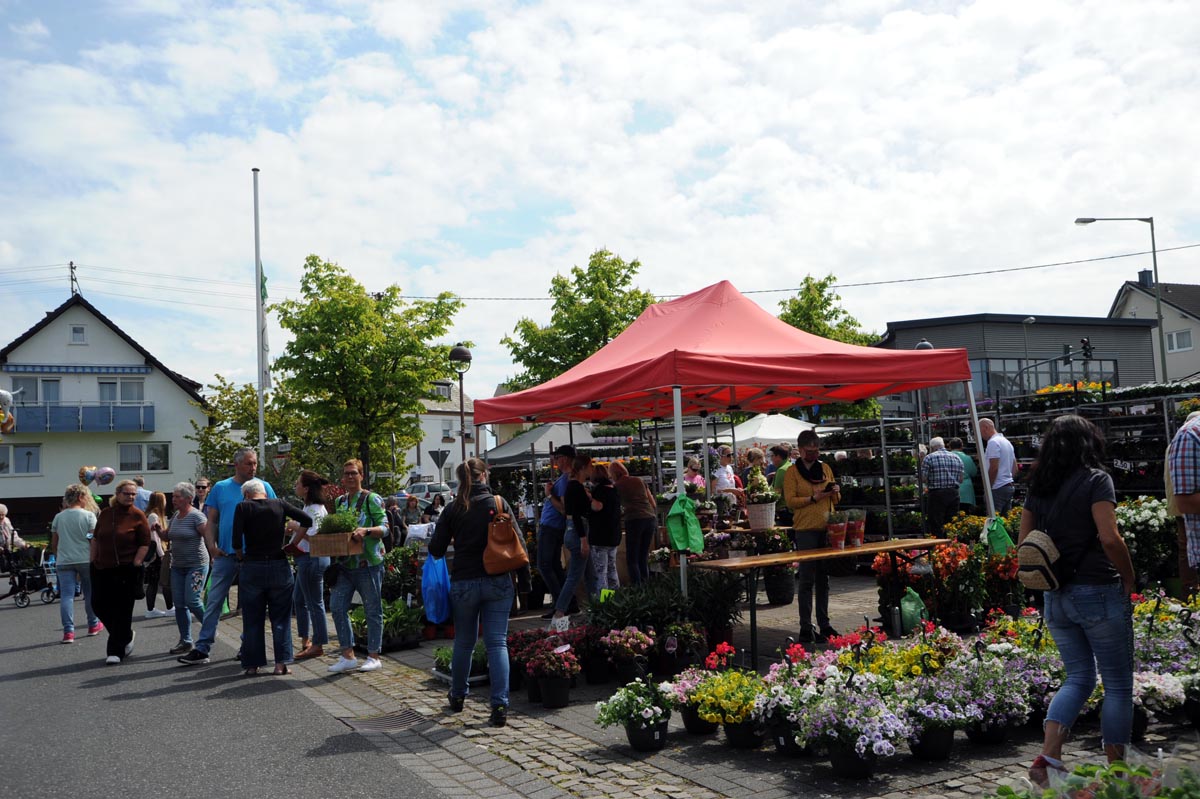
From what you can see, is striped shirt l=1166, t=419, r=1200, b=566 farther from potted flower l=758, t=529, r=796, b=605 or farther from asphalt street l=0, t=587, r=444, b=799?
potted flower l=758, t=529, r=796, b=605

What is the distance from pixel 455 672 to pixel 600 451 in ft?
45.0

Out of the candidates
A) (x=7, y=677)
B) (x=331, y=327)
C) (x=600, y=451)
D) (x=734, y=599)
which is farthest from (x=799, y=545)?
(x=331, y=327)

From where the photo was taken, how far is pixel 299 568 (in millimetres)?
9672

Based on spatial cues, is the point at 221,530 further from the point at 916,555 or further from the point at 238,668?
the point at 916,555

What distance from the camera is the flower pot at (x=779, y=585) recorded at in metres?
11.6

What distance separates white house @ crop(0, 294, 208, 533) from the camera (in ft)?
145

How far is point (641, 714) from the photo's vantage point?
5.88 meters

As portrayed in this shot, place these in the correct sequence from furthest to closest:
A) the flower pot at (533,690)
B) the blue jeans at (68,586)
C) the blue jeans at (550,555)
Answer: the blue jeans at (68,586)
the blue jeans at (550,555)
the flower pot at (533,690)

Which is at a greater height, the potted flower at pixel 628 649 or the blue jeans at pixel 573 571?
the blue jeans at pixel 573 571

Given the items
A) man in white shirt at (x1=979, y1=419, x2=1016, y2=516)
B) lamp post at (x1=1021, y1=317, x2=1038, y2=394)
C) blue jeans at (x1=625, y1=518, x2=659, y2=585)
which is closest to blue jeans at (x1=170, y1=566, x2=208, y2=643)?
blue jeans at (x1=625, y1=518, x2=659, y2=585)

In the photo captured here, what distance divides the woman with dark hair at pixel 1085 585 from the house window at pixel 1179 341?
58.0 metres

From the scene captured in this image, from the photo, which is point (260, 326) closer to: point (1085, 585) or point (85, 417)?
point (85, 417)

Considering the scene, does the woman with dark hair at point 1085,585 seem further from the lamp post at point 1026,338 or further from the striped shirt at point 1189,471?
the lamp post at point 1026,338

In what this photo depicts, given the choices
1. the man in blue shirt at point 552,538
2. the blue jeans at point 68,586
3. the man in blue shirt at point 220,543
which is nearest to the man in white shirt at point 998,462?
the man in blue shirt at point 552,538
